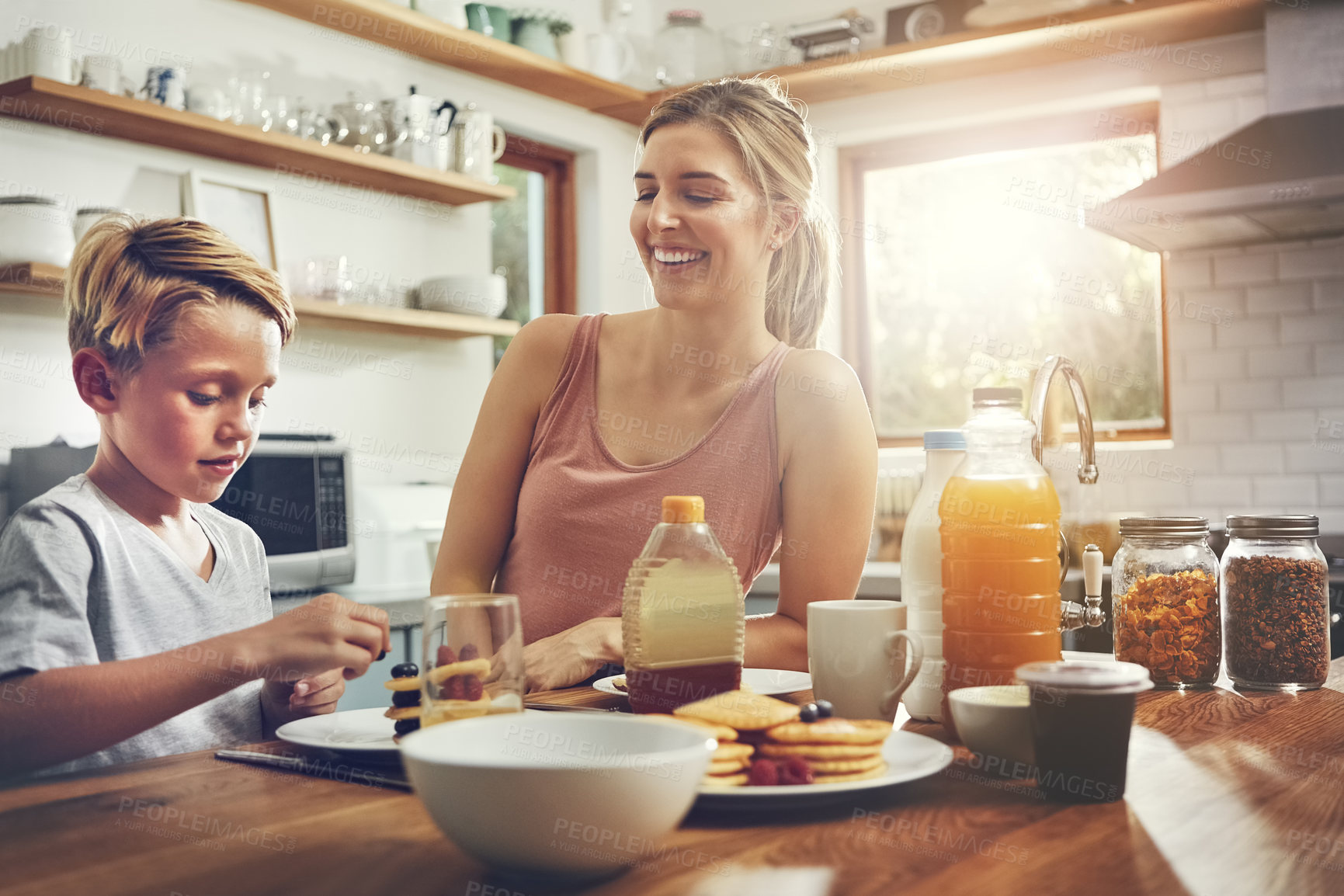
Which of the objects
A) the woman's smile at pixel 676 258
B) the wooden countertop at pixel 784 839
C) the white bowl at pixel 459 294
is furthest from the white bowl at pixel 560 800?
the white bowl at pixel 459 294

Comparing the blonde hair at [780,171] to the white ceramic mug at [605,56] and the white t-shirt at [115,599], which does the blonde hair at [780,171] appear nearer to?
the white t-shirt at [115,599]

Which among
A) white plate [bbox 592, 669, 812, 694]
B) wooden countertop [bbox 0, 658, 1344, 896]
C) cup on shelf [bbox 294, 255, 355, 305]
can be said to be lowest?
wooden countertop [bbox 0, 658, 1344, 896]

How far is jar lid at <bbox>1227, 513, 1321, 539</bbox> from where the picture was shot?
1144mm

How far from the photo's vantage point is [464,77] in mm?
3705

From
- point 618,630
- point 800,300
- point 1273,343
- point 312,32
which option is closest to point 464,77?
point 312,32

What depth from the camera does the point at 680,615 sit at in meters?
0.92

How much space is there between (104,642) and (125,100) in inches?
75.3

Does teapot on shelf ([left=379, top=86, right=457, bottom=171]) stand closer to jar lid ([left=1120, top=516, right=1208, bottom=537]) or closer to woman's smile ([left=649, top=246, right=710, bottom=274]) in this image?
woman's smile ([left=649, top=246, right=710, bottom=274])

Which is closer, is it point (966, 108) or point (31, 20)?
point (31, 20)

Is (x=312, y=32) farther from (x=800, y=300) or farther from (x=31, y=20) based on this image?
(x=800, y=300)

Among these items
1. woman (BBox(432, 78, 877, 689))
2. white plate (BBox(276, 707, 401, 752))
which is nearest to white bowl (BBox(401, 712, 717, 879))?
white plate (BBox(276, 707, 401, 752))

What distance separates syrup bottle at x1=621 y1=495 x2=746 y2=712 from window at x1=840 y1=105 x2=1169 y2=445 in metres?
2.68

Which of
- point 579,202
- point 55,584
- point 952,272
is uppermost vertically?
point 579,202

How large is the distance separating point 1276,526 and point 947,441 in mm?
385
